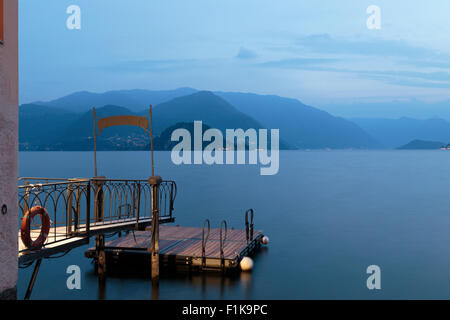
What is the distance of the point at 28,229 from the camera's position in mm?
8984

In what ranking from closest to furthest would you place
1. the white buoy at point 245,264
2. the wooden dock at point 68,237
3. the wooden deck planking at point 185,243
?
the wooden dock at point 68,237 < the wooden deck planking at point 185,243 < the white buoy at point 245,264

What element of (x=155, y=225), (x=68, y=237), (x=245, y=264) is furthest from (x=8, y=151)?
(x=245, y=264)

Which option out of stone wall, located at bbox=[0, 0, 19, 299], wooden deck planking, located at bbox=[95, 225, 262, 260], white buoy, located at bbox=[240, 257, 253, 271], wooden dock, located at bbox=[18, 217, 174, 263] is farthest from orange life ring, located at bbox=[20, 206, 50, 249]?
white buoy, located at bbox=[240, 257, 253, 271]

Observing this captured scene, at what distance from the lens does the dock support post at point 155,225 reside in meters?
13.8

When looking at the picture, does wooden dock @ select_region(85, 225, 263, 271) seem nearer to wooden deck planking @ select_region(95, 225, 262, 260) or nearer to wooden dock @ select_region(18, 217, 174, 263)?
wooden deck planking @ select_region(95, 225, 262, 260)

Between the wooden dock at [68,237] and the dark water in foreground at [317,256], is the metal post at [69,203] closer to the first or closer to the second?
the wooden dock at [68,237]

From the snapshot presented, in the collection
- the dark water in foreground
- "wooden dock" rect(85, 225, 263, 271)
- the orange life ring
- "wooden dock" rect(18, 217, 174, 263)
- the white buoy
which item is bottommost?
the dark water in foreground

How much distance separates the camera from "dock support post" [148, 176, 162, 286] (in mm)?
13805

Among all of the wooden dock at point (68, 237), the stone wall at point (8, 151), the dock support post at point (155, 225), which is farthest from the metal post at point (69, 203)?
the dock support post at point (155, 225)

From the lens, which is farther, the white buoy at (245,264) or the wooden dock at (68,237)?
the white buoy at (245,264)

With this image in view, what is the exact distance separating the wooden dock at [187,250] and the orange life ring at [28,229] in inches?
224

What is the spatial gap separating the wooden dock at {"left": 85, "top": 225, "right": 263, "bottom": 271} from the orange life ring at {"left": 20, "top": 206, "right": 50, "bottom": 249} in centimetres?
569
